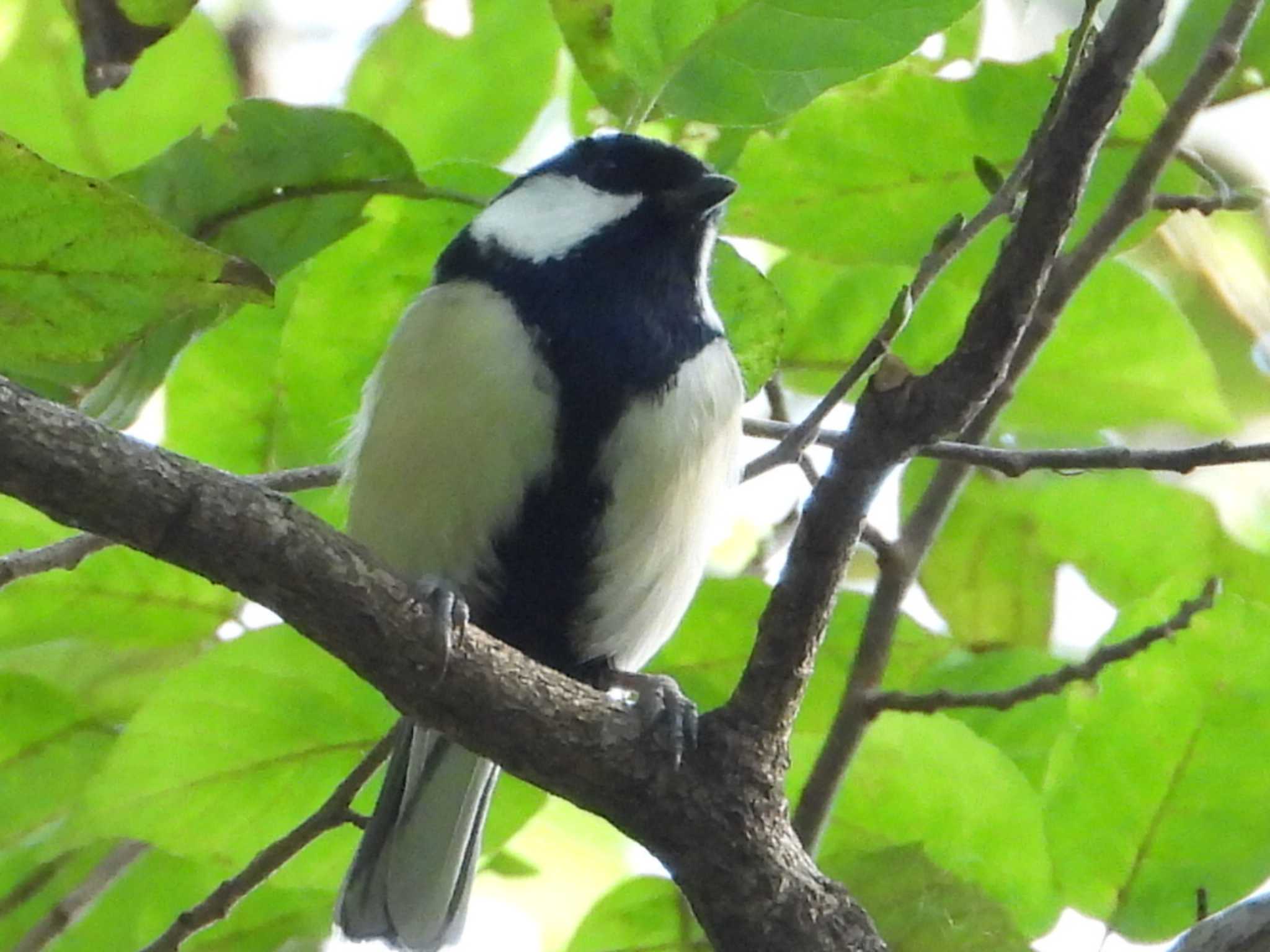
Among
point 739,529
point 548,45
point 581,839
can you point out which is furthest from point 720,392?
point 739,529

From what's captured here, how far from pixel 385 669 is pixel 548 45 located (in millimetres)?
559

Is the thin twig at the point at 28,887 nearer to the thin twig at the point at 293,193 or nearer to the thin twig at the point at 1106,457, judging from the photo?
the thin twig at the point at 293,193

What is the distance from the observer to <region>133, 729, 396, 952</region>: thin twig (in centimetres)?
103

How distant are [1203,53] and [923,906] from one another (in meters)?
0.61

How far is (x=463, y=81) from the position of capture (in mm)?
1192

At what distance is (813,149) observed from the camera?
113 centimetres

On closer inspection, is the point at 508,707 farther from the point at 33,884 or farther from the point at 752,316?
the point at 33,884

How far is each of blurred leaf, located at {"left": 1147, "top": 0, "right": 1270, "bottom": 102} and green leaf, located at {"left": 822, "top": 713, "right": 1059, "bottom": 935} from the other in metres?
0.50

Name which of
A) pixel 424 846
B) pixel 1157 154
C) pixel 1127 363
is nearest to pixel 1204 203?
pixel 1157 154

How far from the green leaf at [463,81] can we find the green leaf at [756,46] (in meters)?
0.22

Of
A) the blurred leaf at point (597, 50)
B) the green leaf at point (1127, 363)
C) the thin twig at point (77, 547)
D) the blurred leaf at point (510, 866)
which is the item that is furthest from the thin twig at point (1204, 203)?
the blurred leaf at point (510, 866)

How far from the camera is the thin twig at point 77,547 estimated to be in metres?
0.96

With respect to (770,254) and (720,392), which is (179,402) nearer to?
(720,392)

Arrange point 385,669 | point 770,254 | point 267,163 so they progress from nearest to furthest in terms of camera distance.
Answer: point 385,669, point 267,163, point 770,254
